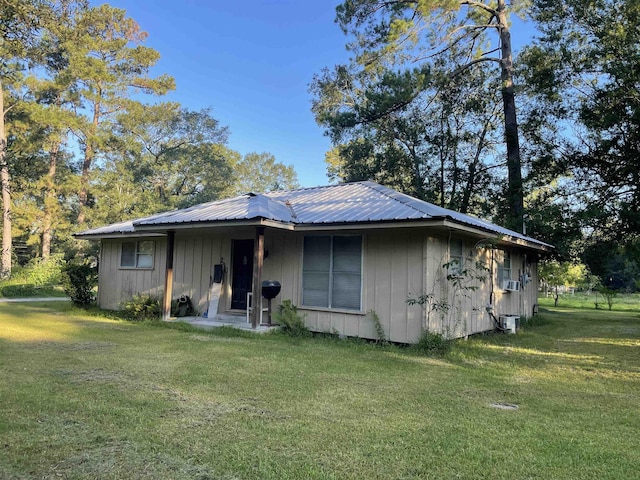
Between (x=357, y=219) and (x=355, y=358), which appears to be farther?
(x=357, y=219)

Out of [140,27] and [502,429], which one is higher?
[140,27]

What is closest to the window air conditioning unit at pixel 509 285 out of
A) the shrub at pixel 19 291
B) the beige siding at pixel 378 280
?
Answer: the beige siding at pixel 378 280

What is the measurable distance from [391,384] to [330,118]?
14053mm

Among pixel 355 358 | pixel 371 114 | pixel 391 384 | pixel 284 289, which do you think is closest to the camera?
pixel 391 384

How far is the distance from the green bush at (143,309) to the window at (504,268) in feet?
26.8

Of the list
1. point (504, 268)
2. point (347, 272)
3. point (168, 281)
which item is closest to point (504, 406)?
point (347, 272)

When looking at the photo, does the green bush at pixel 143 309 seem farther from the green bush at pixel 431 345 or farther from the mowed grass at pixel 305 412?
the green bush at pixel 431 345

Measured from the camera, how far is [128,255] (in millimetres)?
12133

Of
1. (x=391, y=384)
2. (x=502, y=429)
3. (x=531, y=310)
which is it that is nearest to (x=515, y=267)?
(x=531, y=310)

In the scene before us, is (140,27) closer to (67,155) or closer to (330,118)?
(67,155)

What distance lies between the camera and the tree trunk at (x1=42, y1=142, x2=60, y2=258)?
23.7 meters

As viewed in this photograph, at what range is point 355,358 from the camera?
6414mm

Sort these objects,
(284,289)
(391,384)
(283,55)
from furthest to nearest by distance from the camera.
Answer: (283,55), (284,289), (391,384)

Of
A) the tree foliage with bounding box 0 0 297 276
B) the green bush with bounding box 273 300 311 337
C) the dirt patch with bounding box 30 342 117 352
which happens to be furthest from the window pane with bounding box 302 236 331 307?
the tree foliage with bounding box 0 0 297 276
